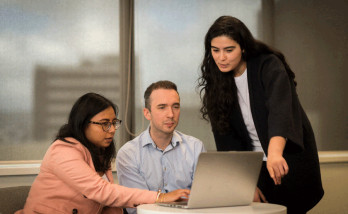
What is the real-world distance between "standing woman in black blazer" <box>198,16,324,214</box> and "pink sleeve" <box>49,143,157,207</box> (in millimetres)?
525

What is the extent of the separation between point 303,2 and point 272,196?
2236 millimetres

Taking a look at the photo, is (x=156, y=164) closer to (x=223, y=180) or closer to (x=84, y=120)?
(x=84, y=120)

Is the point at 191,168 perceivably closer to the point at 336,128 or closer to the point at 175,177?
the point at 175,177

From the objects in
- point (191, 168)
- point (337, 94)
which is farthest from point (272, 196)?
point (337, 94)

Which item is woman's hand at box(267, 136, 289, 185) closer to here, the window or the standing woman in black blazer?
the standing woman in black blazer

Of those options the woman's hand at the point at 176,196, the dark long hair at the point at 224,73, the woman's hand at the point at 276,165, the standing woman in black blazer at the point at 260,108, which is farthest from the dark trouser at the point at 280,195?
the woman's hand at the point at 176,196

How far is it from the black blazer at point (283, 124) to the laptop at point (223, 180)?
0.22 meters

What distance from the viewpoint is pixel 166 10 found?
3.46m

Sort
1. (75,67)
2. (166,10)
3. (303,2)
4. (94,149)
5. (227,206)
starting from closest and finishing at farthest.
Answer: (227,206), (94,149), (75,67), (166,10), (303,2)

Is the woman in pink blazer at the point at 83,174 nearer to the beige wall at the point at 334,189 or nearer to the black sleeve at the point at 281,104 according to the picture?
the black sleeve at the point at 281,104

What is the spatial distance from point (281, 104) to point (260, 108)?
17 cm

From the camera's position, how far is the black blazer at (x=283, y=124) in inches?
71.9

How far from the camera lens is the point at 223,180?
156cm

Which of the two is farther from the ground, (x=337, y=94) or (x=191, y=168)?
(x=337, y=94)
